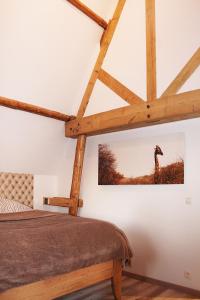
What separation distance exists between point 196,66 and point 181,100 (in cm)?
46

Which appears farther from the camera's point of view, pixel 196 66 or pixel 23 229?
pixel 196 66

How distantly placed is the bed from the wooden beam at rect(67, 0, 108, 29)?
2.92 meters

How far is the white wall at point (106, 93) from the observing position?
3383 millimetres

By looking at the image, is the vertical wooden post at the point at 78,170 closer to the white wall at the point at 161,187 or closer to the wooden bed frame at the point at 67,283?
the white wall at the point at 161,187

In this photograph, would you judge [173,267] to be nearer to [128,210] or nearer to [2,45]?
[128,210]

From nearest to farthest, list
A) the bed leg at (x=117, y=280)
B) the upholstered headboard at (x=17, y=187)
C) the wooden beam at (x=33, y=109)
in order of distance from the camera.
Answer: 1. the bed leg at (x=117, y=280)
2. the wooden beam at (x=33, y=109)
3. the upholstered headboard at (x=17, y=187)

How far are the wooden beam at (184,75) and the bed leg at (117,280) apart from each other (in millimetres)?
2049

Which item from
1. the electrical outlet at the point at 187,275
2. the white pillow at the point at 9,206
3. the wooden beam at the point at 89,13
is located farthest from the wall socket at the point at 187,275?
the wooden beam at the point at 89,13

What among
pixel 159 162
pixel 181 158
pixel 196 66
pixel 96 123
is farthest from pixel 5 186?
pixel 196 66

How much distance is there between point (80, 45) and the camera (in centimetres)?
427

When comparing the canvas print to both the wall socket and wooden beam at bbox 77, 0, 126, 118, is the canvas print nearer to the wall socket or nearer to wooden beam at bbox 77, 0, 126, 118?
wooden beam at bbox 77, 0, 126, 118

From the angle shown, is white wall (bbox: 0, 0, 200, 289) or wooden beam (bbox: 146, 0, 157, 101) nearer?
white wall (bbox: 0, 0, 200, 289)

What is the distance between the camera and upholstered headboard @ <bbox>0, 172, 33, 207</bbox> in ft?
14.7

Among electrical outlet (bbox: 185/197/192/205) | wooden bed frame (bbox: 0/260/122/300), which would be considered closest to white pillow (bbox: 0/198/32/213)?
wooden bed frame (bbox: 0/260/122/300)
